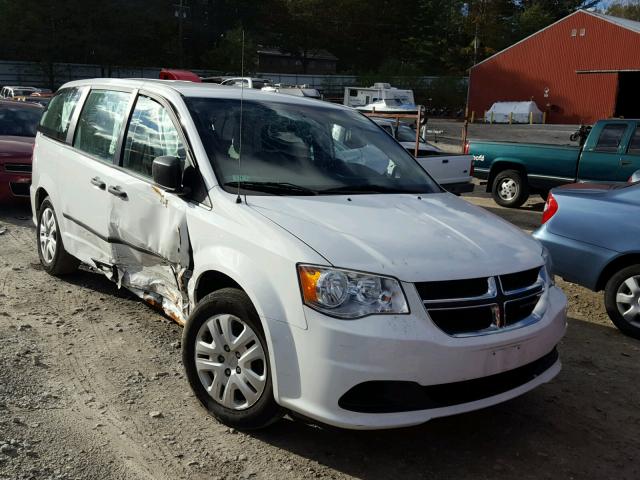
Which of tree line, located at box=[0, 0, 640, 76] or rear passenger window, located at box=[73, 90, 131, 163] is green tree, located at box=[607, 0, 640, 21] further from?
rear passenger window, located at box=[73, 90, 131, 163]

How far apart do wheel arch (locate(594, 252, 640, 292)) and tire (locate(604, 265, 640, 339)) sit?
0.07 meters

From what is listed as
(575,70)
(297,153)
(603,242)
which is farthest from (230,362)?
(575,70)

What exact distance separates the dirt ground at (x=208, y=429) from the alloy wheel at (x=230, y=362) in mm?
218

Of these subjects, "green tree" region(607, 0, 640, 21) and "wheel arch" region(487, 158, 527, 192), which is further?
"green tree" region(607, 0, 640, 21)

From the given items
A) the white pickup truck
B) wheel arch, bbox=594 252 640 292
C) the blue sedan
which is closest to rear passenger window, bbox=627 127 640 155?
the white pickup truck

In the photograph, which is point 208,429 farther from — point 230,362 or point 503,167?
point 503,167

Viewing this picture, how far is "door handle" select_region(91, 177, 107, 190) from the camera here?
4.68m

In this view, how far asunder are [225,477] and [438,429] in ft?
4.05

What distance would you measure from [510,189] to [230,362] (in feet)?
32.5

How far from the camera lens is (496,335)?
308 cm

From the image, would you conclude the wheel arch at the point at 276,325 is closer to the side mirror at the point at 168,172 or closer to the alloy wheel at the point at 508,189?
the side mirror at the point at 168,172

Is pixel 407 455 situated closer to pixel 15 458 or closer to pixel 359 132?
pixel 15 458

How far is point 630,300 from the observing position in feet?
17.2

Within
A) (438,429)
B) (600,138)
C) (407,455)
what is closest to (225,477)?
(407,455)
